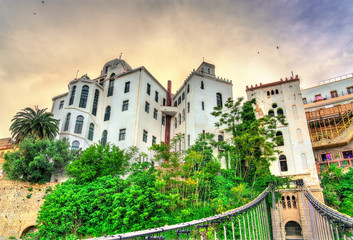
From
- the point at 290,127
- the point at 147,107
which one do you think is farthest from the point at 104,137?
the point at 290,127

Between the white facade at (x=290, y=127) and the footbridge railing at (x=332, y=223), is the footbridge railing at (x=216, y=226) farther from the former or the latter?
the white facade at (x=290, y=127)

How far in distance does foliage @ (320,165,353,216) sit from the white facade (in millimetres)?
1708

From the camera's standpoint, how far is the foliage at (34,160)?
1747 cm

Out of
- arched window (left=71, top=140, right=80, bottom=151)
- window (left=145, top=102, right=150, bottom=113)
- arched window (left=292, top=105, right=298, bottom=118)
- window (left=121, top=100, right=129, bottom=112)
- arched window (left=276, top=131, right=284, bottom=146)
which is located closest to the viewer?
arched window (left=276, top=131, right=284, bottom=146)

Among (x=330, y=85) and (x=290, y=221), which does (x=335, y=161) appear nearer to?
(x=290, y=221)

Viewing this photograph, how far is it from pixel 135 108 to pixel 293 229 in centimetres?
1702

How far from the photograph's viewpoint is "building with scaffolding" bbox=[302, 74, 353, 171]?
22.5m

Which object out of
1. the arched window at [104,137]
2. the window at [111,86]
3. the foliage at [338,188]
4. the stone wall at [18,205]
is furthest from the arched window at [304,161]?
the stone wall at [18,205]

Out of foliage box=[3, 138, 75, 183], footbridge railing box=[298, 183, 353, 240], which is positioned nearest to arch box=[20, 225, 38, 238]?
foliage box=[3, 138, 75, 183]

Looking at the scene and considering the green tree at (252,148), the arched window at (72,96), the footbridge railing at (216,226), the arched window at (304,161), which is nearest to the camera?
the footbridge railing at (216,226)

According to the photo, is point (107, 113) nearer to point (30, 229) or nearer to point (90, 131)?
point (90, 131)

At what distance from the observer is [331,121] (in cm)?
2536

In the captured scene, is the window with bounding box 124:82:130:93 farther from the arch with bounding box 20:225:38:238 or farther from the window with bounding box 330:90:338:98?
the window with bounding box 330:90:338:98

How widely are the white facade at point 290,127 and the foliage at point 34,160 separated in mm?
18452
